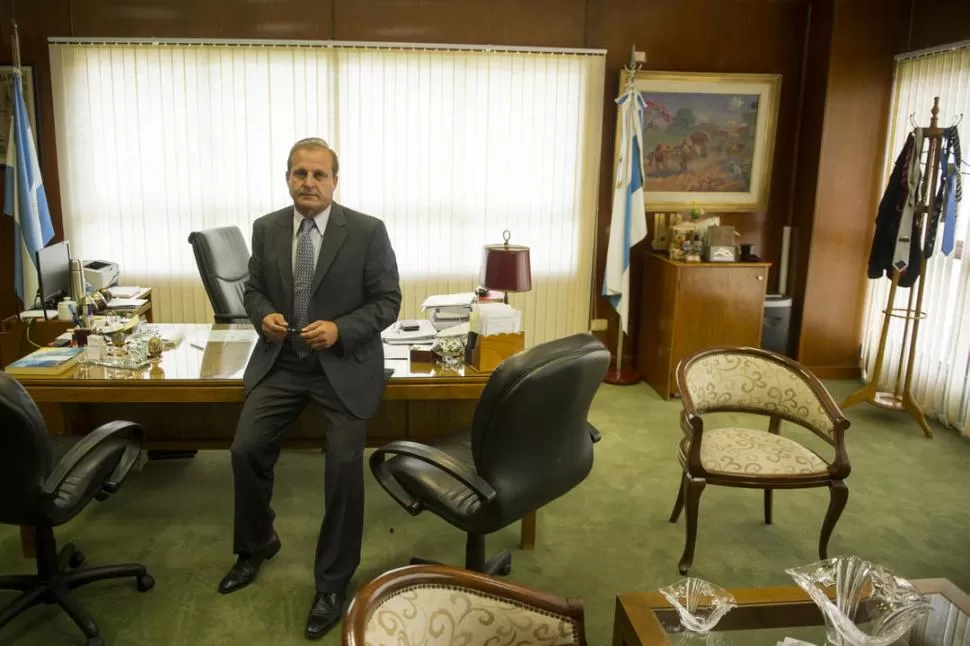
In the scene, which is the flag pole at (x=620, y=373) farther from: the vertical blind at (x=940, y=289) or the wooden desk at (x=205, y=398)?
the wooden desk at (x=205, y=398)

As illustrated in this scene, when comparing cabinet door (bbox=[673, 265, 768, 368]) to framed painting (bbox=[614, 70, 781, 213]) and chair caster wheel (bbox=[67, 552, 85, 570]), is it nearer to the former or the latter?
framed painting (bbox=[614, 70, 781, 213])

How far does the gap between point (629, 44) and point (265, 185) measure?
255cm

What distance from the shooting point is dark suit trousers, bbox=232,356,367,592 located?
2455 millimetres

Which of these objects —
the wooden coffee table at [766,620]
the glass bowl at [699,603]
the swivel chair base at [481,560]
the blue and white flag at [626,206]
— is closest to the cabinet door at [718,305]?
the blue and white flag at [626,206]

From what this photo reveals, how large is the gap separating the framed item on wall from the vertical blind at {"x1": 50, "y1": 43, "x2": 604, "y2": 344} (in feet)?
0.56

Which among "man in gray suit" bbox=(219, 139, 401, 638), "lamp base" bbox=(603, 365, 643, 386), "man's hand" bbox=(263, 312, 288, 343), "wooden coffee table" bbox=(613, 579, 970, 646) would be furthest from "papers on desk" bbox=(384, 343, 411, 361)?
"lamp base" bbox=(603, 365, 643, 386)

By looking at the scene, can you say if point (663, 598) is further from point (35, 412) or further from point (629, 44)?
point (629, 44)

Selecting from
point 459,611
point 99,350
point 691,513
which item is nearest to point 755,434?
point 691,513

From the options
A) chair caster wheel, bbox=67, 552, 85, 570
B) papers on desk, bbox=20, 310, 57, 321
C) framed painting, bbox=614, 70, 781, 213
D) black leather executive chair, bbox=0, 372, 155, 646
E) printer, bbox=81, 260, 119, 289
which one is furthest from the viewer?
framed painting, bbox=614, 70, 781, 213

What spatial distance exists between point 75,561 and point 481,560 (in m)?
1.47

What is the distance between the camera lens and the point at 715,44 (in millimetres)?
5027

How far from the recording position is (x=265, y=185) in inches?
190

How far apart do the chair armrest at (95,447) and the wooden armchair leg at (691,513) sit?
1.91 m

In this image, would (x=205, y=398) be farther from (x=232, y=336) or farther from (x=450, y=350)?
(x=450, y=350)
